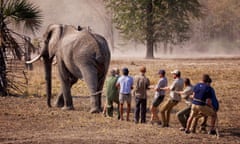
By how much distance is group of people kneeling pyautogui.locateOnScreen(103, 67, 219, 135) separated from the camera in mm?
13489

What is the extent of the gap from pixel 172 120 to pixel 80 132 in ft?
11.9

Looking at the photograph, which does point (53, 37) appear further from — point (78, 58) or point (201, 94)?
point (201, 94)

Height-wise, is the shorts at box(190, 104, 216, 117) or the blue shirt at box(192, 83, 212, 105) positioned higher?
the blue shirt at box(192, 83, 212, 105)

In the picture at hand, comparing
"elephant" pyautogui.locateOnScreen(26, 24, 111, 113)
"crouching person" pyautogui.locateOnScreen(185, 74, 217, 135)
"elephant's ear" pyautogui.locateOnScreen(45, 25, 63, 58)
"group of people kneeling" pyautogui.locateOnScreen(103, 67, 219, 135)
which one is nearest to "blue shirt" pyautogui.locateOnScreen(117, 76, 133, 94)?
"group of people kneeling" pyautogui.locateOnScreen(103, 67, 219, 135)

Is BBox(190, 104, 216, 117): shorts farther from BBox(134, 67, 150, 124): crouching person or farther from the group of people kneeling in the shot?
BBox(134, 67, 150, 124): crouching person

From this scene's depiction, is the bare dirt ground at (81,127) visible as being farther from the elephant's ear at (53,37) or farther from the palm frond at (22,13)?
the palm frond at (22,13)

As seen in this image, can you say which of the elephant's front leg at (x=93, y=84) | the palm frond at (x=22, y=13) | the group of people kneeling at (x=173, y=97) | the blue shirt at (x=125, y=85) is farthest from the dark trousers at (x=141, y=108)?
the palm frond at (x=22, y=13)

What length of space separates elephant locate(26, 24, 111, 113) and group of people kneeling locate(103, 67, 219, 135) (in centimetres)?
104

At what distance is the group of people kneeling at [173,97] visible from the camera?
1349 centimetres

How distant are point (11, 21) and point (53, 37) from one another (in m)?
3.36

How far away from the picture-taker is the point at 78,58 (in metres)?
17.5

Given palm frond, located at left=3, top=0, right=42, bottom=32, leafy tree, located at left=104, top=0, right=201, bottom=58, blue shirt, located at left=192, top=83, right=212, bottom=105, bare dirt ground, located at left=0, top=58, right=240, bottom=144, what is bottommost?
bare dirt ground, located at left=0, top=58, right=240, bottom=144

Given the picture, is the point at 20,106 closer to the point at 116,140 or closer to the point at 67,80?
the point at 67,80

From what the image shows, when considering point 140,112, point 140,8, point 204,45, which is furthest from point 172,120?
point 204,45
